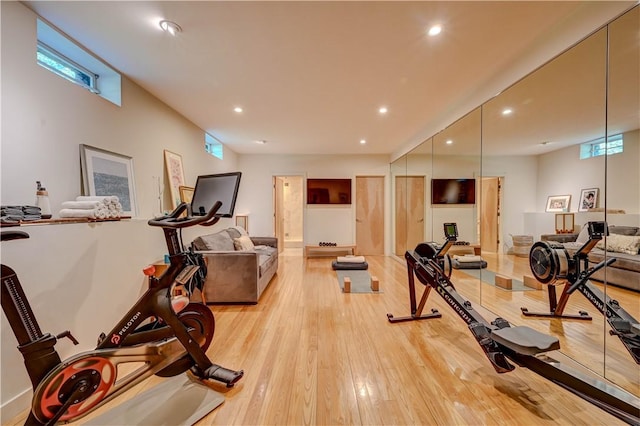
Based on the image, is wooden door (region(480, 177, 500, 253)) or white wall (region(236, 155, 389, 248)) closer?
wooden door (region(480, 177, 500, 253))

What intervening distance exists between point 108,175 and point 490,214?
4345 millimetres

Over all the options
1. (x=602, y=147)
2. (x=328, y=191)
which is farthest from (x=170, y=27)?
(x=328, y=191)

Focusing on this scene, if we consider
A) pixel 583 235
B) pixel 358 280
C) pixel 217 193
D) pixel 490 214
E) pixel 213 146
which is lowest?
pixel 358 280

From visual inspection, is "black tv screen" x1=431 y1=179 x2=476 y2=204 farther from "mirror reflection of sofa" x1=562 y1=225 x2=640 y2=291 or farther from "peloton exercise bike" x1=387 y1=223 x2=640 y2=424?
"mirror reflection of sofa" x1=562 y1=225 x2=640 y2=291

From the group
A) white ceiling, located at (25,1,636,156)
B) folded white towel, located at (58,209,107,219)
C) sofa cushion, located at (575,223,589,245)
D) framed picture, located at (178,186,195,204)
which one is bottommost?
sofa cushion, located at (575,223,589,245)

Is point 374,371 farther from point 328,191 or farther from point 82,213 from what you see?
point 328,191

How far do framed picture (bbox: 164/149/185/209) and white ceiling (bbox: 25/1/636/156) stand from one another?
71cm

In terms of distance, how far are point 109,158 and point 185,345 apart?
202 cm

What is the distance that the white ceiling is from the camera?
185 centimetres

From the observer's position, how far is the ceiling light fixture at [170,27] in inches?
77.0

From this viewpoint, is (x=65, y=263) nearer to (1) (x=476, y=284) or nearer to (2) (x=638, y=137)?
(2) (x=638, y=137)

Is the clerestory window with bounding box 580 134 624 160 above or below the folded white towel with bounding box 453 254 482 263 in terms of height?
above

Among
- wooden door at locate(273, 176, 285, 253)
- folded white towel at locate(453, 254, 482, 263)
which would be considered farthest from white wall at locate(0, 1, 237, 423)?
wooden door at locate(273, 176, 285, 253)

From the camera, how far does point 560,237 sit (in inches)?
93.7
